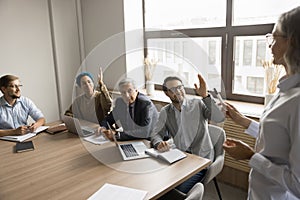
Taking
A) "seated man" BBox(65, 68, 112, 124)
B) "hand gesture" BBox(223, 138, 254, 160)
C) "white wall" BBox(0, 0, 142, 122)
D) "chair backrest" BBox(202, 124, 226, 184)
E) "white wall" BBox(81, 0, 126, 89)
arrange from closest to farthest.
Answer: "hand gesture" BBox(223, 138, 254, 160)
"chair backrest" BBox(202, 124, 226, 184)
"seated man" BBox(65, 68, 112, 124)
"white wall" BBox(81, 0, 126, 89)
"white wall" BBox(0, 0, 142, 122)

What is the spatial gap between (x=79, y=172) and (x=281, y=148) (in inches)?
41.7

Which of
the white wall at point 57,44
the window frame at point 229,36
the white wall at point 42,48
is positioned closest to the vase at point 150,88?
the window frame at point 229,36

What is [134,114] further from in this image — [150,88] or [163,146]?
[150,88]

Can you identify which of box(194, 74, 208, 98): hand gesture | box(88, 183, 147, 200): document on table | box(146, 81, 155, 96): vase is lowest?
box(88, 183, 147, 200): document on table

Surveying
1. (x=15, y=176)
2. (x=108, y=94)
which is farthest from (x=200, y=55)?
(x=15, y=176)

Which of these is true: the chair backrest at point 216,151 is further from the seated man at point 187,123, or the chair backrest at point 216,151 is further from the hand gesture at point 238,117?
the hand gesture at point 238,117

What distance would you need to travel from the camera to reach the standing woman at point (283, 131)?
92 cm

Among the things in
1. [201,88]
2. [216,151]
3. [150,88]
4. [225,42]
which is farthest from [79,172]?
[225,42]

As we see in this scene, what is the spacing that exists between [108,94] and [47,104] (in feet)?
4.85

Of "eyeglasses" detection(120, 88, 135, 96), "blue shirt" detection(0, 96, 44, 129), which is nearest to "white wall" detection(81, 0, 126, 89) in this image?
"blue shirt" detection(0, 96, 44, 129)

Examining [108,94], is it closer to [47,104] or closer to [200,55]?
[200,55]

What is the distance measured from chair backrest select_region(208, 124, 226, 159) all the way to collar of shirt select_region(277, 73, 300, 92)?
977 millimetres

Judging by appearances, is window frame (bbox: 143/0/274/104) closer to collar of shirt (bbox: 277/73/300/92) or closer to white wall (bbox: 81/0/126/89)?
white wall (bbox: 81/0/126/89)

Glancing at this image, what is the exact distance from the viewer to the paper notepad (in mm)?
1546
